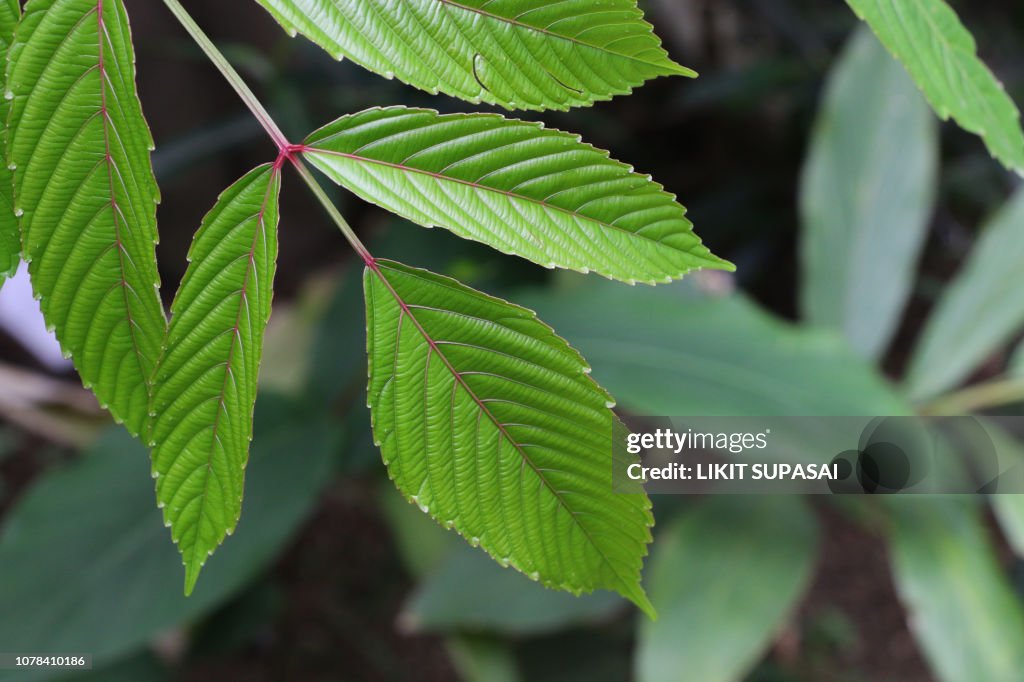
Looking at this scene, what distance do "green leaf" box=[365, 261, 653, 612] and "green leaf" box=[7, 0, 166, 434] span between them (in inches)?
3.0

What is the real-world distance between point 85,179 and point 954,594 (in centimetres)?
90

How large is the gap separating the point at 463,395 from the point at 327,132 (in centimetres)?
10

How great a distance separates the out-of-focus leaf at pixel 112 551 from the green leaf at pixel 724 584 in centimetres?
41

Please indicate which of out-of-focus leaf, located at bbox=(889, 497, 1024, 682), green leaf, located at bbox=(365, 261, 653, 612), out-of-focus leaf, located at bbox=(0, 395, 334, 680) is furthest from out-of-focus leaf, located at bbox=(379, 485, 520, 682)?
green leaf, located at bbox=(365, 261, 653, 612)

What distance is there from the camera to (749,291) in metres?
1.64

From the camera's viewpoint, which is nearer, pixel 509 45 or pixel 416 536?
pixel 509 45

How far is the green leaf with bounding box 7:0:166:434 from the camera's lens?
232mm

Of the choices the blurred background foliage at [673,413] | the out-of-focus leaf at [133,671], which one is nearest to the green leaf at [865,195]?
the blurred background foliage at [673,413]

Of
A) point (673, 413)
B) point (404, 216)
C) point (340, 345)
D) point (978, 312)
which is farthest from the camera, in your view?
point (340, 345)

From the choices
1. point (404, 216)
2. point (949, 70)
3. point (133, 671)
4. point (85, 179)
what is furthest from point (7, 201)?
point (133, 671)

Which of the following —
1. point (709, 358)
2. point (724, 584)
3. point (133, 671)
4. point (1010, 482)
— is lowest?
point (133, 671)

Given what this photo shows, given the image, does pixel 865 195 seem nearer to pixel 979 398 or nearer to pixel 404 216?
pixel 979 398

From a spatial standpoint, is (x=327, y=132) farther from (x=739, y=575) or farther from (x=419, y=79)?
(x=739, y=575)

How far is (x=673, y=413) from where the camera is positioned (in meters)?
0.74
